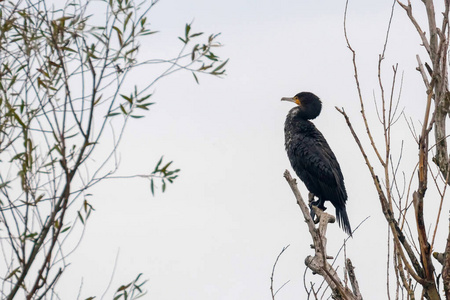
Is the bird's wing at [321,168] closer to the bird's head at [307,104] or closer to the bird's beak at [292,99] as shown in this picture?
the bird's head at [307,104]

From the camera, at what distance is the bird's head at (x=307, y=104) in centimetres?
875

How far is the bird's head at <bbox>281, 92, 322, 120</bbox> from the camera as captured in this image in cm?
875

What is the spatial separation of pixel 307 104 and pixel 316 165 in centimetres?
95

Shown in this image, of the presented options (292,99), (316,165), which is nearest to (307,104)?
(292,99)

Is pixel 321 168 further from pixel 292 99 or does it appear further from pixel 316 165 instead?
pixel 292 99

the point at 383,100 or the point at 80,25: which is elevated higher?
the point at 80,25

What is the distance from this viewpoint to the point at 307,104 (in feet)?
29.1

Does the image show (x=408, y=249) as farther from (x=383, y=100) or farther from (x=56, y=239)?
(x=56, y=239)

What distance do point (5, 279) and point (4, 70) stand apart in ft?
2.99

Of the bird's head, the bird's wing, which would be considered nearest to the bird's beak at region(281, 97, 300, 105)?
the bird's head

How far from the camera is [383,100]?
312 centimetres

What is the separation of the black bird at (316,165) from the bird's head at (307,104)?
149 mm

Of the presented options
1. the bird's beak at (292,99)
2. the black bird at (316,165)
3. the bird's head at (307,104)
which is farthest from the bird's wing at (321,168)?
the bird's beak at (292,99)

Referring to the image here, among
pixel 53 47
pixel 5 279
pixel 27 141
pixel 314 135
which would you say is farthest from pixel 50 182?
pixel 314 135
